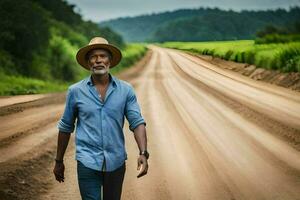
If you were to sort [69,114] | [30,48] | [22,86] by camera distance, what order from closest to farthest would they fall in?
1. [69,114]
2. [22,86]
3. [30,48]

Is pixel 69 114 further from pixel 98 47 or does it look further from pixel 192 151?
pixel 192 151

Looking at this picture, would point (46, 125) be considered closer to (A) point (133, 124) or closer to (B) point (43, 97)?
(B) point (43, 97)

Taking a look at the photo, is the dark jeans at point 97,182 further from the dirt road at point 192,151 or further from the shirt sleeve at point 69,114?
the dirt road at point 192,151

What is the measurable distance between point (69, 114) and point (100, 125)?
325 mm

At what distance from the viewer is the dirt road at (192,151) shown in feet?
23.8

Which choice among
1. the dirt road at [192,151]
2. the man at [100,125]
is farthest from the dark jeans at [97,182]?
the dirt road at [192,151]

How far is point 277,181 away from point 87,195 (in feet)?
14.8

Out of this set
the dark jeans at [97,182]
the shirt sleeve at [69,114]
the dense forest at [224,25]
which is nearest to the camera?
the dark jeans at [97,182]

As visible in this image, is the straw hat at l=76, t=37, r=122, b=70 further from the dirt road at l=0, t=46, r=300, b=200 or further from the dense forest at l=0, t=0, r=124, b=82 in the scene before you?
the dense forest at l=0, t=0, r=124, b=82

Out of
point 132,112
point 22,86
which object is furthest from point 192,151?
point 22,86

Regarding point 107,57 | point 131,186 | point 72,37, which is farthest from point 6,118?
point 72,37

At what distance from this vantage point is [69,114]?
4.16 meters

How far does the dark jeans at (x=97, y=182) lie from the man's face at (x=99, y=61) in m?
0.80

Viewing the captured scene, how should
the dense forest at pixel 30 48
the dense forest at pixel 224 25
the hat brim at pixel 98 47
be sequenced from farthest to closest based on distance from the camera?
the dense forest at pixel 224 25 → the dense forest at pixel 30 48 → the hat brim at pixel 98 47
